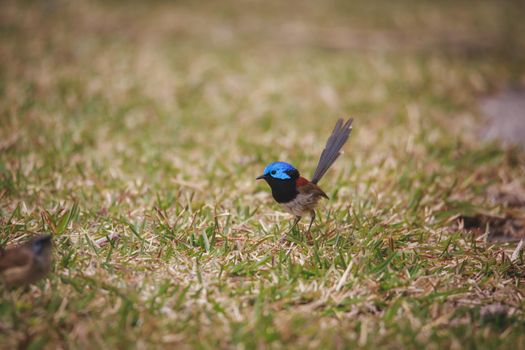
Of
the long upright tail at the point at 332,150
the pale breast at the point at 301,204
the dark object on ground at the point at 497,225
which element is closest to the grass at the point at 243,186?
the dark object on ground at the point at 497,225

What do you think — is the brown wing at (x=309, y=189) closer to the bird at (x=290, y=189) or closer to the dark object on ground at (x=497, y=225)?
the bird at (x=290, y=189)

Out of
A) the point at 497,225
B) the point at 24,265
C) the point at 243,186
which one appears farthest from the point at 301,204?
the point at 497,225

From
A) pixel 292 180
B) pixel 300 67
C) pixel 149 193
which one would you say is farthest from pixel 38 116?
pixel 300 67

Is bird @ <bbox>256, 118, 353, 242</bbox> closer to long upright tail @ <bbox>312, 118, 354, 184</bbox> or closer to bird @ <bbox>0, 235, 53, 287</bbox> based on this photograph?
long upright tail @ <bbox>312, 118, 354, 184</bbox>

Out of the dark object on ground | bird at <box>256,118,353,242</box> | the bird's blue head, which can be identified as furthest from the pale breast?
the dark object on ground

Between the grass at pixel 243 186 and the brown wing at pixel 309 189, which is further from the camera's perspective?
the brown wing at pixel 309 189
